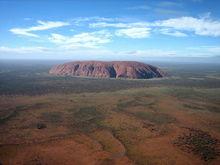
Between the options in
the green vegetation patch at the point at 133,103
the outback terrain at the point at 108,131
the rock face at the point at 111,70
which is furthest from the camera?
the rock face at the point at 111,70

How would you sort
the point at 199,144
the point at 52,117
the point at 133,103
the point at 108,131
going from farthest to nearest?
the point at 133,103
the point at 52,117
the point at 108,131
the point at 199,144

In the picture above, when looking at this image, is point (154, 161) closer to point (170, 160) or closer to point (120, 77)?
point (170, 160)

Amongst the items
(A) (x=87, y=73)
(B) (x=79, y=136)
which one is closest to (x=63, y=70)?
(A) (x=87, y=73)

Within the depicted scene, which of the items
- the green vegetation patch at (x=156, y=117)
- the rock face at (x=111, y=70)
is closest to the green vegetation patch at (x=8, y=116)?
the green vegetation patch at (x=156, y=117)

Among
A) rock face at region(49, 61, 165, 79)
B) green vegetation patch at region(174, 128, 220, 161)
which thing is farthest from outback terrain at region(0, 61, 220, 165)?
rock face at region(49, 61, 165, 79)

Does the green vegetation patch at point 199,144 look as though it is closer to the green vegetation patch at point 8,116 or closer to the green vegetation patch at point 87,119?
the green vegetation patch at point 87,119

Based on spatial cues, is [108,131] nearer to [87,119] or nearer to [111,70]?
[87,119]

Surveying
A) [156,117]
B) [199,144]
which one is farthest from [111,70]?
[199,144]

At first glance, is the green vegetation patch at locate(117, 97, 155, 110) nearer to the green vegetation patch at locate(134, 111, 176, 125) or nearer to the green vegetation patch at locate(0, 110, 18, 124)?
the green vegetation patch at locate(134, 111, 176, 125)

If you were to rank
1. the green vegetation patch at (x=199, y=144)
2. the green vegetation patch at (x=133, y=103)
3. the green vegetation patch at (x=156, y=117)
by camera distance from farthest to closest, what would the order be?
the green vegetation patch at (x=133, y=103) < the green vegetation patch at (x=156, y=117) < the green vegetation patch at (x=199, y=144)
